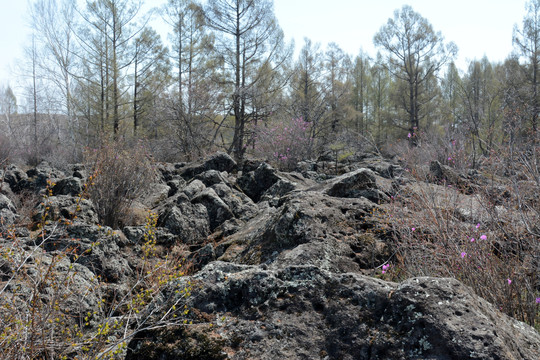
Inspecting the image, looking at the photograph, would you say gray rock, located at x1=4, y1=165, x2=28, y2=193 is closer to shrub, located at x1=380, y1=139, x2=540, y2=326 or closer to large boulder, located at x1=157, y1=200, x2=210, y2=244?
large boulder, located at x1=157, y1=200, x2=210, y2=244

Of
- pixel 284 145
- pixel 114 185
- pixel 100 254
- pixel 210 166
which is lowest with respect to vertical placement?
pixel 100 254

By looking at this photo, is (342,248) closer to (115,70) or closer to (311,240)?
(311,240)

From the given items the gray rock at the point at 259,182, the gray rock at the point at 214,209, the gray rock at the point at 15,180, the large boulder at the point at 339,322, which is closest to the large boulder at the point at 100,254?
the gray rock at the point at 214,209

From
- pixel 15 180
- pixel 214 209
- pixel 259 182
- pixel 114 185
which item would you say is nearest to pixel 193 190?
pixel 214 209

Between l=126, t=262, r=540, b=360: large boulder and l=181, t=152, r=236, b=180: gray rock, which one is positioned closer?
l=126, t=262, r=540, b=360: large boulder

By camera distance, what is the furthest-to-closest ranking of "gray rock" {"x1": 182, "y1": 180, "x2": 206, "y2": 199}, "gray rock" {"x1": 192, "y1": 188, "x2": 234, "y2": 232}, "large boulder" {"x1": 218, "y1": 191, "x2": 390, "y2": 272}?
"gray rock" {"x1": 182, "y1": 180, "x2": 206, "y2": 199}, "gray rock" {"x1": 192, "y1": 188, "x2": 234, "y2": 232}, "large boulder" {"x1": 218, "y1": 191, "x2": 390, "y2": 272}

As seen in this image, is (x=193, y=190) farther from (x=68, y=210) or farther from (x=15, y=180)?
(x=15, y=180)

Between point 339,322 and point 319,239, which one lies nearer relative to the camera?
point 339,322

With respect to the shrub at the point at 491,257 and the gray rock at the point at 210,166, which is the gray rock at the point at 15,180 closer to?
the gray rock at the point at 210,166

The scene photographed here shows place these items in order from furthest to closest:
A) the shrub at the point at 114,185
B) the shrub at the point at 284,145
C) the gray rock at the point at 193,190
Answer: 1. the shrub at the point at 284,145
2. the gray rock at the point at 193,190
3. the shrub at the point at 114,185

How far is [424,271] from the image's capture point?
3.30 meters

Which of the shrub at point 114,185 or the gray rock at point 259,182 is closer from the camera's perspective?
the shrub at point 114,185

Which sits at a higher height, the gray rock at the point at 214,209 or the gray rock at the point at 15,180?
the gray rock at the point at 15,180

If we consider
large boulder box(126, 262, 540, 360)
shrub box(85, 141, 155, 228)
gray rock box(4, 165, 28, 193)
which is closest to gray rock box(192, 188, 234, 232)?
shrub box(85, 141, 155, 228)
